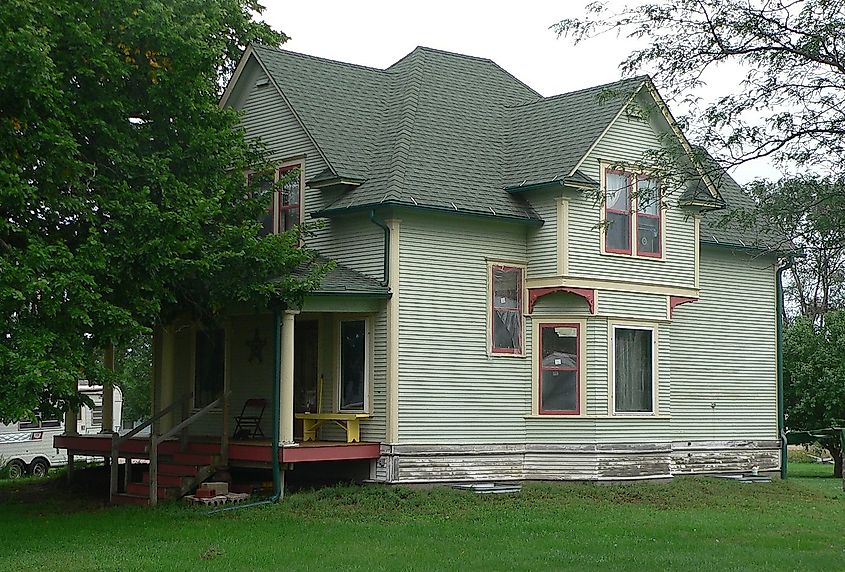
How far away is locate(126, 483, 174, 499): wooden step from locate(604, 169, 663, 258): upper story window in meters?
9.31

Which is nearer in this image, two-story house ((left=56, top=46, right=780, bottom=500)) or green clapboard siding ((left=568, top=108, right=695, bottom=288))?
two-story house ((left=56, top=46, right=780, bottom=500))

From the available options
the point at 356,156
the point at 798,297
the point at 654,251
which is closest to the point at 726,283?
the point at 654,251

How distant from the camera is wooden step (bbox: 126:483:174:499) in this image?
22031mm

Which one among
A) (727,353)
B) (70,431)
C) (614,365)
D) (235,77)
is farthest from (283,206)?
(727,353)

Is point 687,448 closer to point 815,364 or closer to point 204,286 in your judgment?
point 204,286

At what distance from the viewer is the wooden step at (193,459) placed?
74.1 ft

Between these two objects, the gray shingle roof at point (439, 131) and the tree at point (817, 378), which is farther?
the tree at point (817, 378)

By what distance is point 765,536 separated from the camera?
60.2ft

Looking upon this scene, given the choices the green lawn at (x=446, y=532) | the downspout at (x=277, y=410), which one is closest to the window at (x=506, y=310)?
the green lawn at (x=446, y=532)

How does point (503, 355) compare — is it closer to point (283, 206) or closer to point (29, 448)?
point (283, 206)

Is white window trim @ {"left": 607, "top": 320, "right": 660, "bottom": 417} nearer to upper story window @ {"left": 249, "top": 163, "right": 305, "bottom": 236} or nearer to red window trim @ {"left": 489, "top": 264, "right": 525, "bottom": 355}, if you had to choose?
red window trim @ {"left": 489, "top": 264, "right": 525, "bottom": 355}

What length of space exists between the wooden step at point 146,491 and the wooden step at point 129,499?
7cm

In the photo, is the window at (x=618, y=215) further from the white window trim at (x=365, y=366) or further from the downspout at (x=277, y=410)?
the downspout at (x=277, y=410)

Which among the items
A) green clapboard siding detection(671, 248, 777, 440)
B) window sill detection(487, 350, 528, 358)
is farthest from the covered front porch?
green clapboard siding detection(671, 248, 777, 440)
